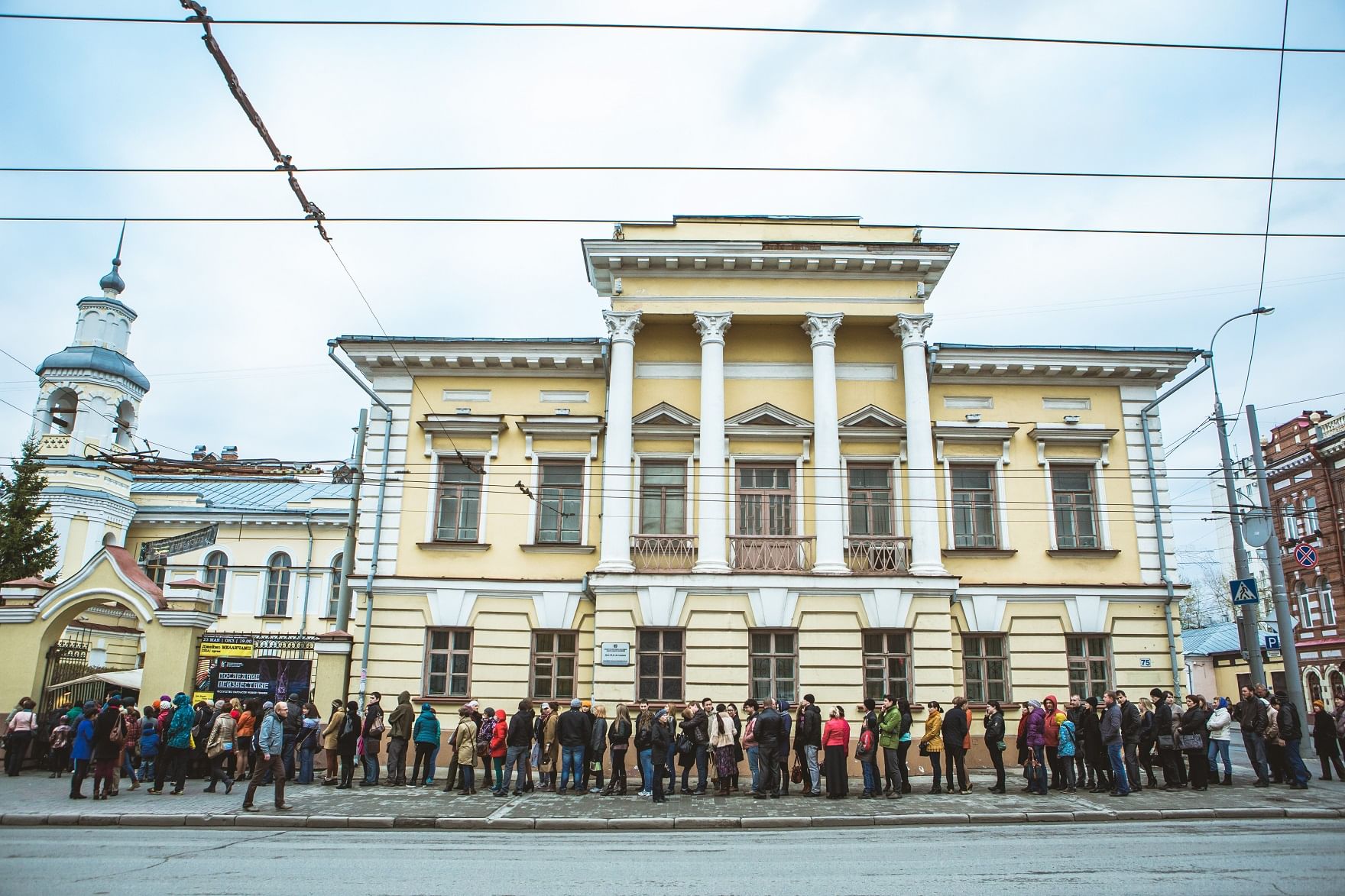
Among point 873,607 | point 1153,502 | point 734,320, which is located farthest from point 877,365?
point 1153,502

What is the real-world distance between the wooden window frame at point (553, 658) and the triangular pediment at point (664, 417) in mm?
5136

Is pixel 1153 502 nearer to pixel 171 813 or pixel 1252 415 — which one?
pixel 1252 415

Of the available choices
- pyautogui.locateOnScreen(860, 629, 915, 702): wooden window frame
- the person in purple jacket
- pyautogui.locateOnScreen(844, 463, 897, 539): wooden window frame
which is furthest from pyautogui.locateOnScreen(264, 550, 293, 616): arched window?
the person in purple jacket

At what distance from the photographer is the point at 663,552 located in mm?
20312

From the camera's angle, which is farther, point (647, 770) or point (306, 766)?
point (306, 766)

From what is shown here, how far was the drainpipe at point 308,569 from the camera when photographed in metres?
40.1

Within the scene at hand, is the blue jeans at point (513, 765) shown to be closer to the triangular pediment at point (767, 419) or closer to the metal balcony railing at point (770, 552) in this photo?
the metal balcony railing at point (770, 552)

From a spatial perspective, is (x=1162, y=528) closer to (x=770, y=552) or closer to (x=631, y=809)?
(x=770, y=552)

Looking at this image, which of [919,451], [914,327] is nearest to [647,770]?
[919,451]

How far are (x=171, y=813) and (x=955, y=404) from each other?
59.5 feet

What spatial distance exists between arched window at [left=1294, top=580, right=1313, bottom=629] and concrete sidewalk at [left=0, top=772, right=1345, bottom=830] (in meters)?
35.2

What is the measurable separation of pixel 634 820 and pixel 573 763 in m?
3.42

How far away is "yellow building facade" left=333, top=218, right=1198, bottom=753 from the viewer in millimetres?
19547

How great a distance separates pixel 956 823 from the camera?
13273 millimetres
